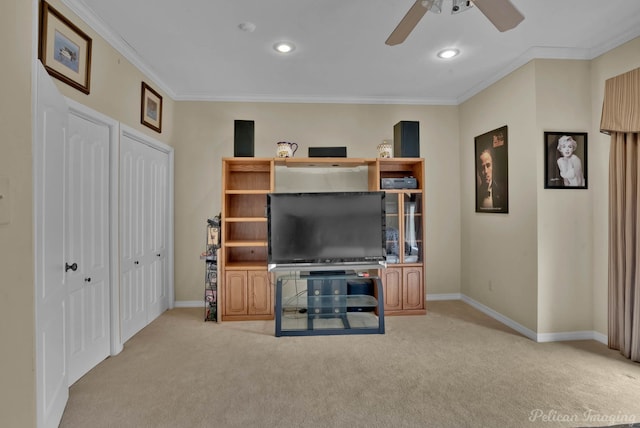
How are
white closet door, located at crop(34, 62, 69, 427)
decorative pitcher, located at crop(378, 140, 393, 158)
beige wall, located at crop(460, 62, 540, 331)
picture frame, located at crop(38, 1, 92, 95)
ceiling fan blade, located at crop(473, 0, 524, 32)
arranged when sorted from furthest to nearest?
1. decorative pitcher, located at crop(378, 140, 393, 158)
2. beige wall, located at crop(460, 62, 540, 331)
3. picture frame, located at crop(38, 1, 92, 95)
4. ceiling fan blade, located at crop(473, 0, 524, 32)
5. white closet door, located at crop(34, 62, 69, 427)

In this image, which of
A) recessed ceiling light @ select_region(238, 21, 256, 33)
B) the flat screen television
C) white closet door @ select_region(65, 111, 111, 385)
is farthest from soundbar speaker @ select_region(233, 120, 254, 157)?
white closet door @ select_region(65, 111, 111, 385)

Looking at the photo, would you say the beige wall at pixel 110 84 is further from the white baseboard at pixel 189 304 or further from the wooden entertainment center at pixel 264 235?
the white baseboard at pixel 189 304

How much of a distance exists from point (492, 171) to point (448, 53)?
147 centimetres

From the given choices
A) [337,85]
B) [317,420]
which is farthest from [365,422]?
[337,85]

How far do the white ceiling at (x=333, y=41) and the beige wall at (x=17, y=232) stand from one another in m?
1.33

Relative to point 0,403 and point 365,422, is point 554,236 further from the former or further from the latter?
point 0,403

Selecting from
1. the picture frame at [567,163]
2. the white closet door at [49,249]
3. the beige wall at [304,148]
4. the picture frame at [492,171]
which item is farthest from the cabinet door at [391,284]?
the white closet door at [49,249]

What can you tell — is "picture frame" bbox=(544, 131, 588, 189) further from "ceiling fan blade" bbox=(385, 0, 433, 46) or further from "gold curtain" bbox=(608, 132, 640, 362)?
"ceiling fan blade" bbox=(385, 0, 433, 46)

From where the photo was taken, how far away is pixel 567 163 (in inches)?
124

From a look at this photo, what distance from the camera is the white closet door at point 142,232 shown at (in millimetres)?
3188

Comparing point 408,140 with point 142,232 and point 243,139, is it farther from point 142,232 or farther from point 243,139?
point 142,232

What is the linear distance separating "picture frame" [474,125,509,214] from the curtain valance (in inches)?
33.7

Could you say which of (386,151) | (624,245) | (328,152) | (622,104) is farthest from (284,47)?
(624,245)

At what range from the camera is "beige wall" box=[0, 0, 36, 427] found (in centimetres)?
128
